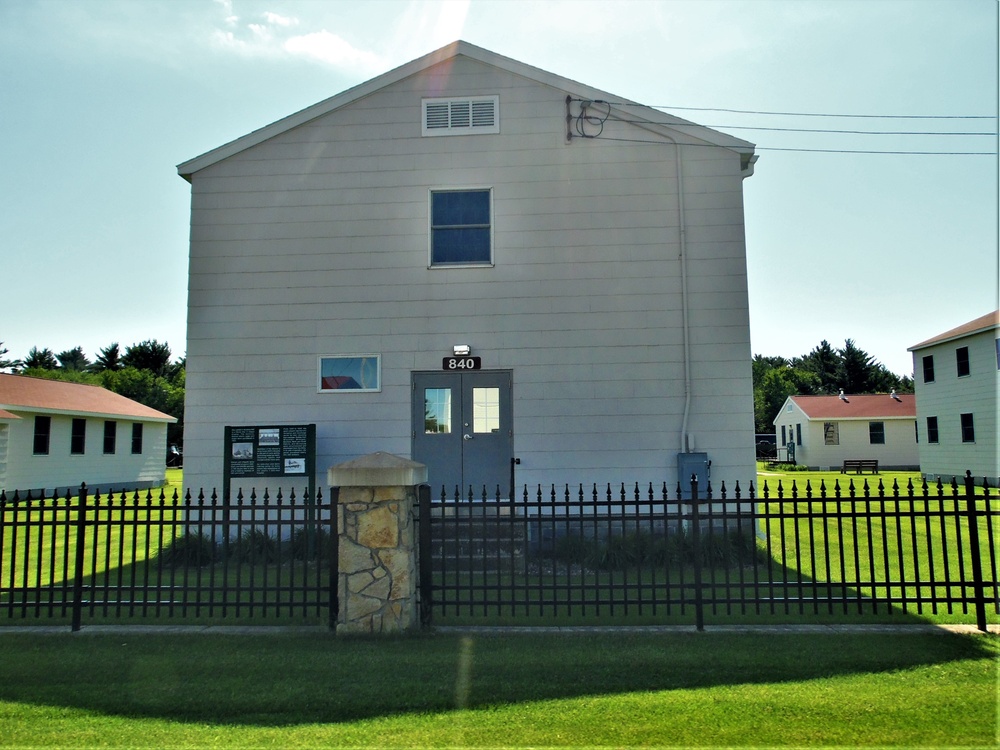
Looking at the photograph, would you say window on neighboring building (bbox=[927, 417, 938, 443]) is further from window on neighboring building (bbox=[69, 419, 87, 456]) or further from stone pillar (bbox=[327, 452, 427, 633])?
window on neighboring building (bbox=[69, 419, 87, 456])

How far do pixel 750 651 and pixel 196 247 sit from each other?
10508 millimetres

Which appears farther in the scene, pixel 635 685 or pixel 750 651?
pixel 750 651

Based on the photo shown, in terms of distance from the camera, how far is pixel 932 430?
27.5 metres

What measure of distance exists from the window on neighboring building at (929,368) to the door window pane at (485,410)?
22026mm

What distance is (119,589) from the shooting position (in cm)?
726

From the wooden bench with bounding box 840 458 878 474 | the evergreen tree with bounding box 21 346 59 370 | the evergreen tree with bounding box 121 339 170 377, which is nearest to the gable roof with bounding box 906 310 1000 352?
the wooden bench with bounding box 840 458 878 474

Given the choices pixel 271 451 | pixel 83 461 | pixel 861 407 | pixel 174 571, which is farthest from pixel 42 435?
pixel 861 407

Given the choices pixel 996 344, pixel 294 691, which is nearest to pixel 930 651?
pixel 294 691

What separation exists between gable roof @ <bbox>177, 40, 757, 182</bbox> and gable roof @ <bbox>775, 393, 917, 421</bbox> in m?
29.5

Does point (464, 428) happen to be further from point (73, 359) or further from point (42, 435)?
point (73, 359)

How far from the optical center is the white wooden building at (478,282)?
11797 millimetres

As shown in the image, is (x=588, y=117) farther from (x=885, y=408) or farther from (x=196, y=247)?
(x=885, y=408)

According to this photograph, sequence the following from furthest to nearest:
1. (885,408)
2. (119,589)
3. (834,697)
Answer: (885,408), (119,589), (834,697)

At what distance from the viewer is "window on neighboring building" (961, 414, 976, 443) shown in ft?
81.2
